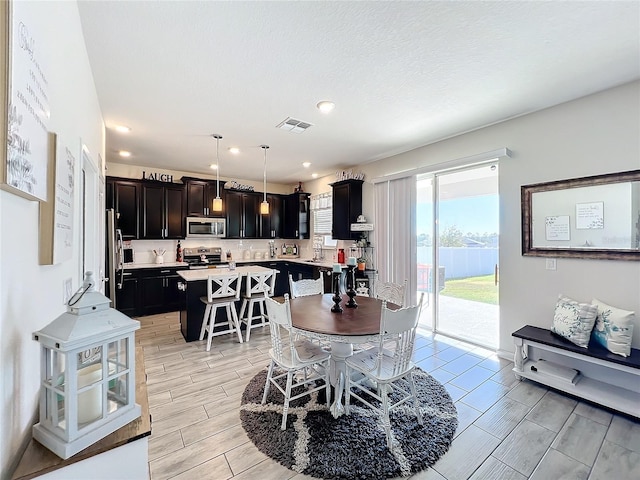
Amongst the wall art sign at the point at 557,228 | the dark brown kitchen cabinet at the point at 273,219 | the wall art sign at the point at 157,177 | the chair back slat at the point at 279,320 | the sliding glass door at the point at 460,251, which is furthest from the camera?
the dark brown kitchen cabinet at the point at 273,219

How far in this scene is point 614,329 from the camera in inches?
95.3

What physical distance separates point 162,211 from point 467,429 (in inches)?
224

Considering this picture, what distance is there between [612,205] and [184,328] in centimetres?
506

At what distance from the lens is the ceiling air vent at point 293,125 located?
339 cm

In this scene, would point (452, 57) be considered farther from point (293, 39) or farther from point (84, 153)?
point (84, 153)

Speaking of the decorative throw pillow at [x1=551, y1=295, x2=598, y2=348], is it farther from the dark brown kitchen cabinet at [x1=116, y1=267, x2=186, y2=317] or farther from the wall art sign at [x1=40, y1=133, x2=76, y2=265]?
the dark brown kitchen cabinet at [x1=116, y1=267, x2=186, y2=317]

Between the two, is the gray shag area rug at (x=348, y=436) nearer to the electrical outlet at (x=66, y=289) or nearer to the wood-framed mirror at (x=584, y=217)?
the electrical outlet at (x=66, y=289)

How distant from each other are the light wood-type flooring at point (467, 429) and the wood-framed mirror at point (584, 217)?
138 cm

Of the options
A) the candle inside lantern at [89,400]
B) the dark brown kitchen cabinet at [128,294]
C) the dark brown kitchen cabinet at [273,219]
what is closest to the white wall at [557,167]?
the candle inside lantern at [89,400]

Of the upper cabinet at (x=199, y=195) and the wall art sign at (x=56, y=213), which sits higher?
the upper cabinet at (x=199, y=195)

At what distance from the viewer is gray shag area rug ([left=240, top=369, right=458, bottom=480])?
5.92 feet

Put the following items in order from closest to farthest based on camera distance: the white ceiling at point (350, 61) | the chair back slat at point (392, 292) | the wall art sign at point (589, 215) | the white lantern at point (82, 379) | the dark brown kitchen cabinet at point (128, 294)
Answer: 1. the white lantern at point (82, 379)
2. the white ceiling at point (350, 61)
3. the wall art sign at point (589, 215)
4. the chair back slat at point (392, 292)
5. the dark brown kitchen cabinet at point (128, 294)

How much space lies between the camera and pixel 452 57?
7.22 ft

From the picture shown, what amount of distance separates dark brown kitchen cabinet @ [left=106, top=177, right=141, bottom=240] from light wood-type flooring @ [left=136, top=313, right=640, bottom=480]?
2.77 meters
